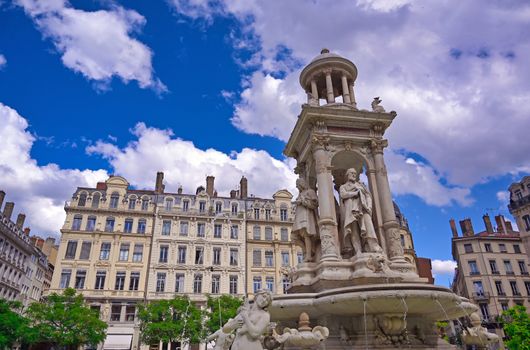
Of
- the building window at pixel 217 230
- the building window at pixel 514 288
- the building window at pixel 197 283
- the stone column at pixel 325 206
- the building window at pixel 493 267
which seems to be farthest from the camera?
the building window at pixel 493 267

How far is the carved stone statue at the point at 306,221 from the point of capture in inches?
424

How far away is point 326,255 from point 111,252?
38.6 meters

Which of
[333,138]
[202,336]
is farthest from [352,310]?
[202,336]

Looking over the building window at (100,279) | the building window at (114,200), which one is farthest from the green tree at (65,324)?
the building window at (114,200)

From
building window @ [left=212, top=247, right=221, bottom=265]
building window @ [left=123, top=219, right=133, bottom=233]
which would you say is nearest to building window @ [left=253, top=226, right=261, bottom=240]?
building window @ [left=212, top=247, right=221, bottom=265]

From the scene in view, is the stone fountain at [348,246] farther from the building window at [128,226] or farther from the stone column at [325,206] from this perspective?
the building window at [128,226]

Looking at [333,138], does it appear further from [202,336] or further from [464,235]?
[464,235]

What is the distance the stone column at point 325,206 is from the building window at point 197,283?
34.8 m

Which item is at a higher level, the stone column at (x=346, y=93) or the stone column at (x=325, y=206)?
the stone column at (x=346, y=93)

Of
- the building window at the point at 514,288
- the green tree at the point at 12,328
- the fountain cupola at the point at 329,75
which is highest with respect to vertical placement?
the fountain cupola at the point at 329,75

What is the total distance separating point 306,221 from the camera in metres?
10.8

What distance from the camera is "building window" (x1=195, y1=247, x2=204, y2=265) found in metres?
43.2

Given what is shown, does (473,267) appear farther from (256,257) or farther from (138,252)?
(138,252)

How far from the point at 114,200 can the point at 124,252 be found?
6.85 metres
